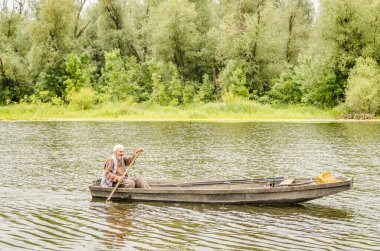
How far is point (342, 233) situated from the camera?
588 inches

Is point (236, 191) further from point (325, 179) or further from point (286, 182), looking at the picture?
point (325, 179)

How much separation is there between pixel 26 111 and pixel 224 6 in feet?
110

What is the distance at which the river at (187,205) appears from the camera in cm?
1439

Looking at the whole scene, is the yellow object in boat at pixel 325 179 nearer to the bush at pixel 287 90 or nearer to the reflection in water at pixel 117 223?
the reflection in water at pixel 117 223

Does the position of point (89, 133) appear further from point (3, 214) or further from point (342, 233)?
point (342, 233)

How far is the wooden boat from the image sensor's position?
17.8 metres

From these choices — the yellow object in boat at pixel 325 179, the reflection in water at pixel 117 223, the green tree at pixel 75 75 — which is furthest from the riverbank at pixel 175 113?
the reflection in water at pixel 117 223

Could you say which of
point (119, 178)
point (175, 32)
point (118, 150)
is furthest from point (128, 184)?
point (175, 32)

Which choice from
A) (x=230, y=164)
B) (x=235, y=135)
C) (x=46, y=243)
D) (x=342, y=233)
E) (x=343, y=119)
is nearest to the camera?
(x=46, y=243)

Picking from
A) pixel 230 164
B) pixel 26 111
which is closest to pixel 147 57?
pixel 26 111

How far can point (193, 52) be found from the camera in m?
73.7

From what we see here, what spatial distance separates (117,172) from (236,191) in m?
4.61

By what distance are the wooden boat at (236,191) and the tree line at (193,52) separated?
3738cm

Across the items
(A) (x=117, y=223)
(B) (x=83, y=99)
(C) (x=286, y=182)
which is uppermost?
(B) (x=83, y=99)
